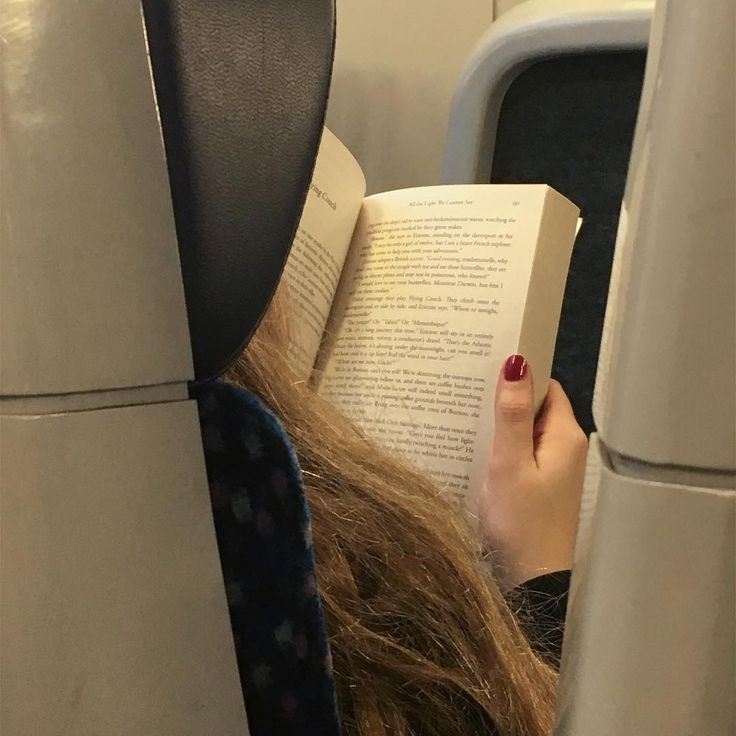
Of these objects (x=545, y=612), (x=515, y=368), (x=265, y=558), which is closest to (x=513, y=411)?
(x=515, y=368)

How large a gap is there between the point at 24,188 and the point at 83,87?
1.2 inches

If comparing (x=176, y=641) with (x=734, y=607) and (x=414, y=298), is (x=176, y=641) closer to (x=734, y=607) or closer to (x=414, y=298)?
(x=734, y=607)

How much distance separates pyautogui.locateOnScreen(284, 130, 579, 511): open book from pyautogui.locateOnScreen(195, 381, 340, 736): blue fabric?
34 cm

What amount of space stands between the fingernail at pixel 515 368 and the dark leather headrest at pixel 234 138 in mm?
387

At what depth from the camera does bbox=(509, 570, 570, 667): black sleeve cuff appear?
56 centimetres

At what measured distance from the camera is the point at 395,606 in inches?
18.2

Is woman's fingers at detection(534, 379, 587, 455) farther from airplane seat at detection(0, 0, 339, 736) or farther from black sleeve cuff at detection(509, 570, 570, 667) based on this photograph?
airplane seat at detection(0, 0, 339, 736)

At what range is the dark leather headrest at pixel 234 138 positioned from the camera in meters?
0.24

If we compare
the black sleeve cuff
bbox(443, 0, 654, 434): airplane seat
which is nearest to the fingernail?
the black sleeve cuff

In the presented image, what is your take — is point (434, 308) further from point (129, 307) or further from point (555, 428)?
point (129, 307)

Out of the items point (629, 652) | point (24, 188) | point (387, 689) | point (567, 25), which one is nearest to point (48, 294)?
point (24, 188)

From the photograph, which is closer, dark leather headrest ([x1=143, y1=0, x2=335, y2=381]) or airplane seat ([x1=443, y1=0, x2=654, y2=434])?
dark leather headrest ([x1=143, y1=0, x2=335, y2=381])

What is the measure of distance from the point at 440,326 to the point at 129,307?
44 centimetres

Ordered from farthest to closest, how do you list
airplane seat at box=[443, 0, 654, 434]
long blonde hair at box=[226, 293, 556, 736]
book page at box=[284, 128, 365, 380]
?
airplane seat at box=[443, 0, 654, 434] < book page at box=[284, 128, 365, 380] < long blonde hair at box=[226, 293, 556, 736]
